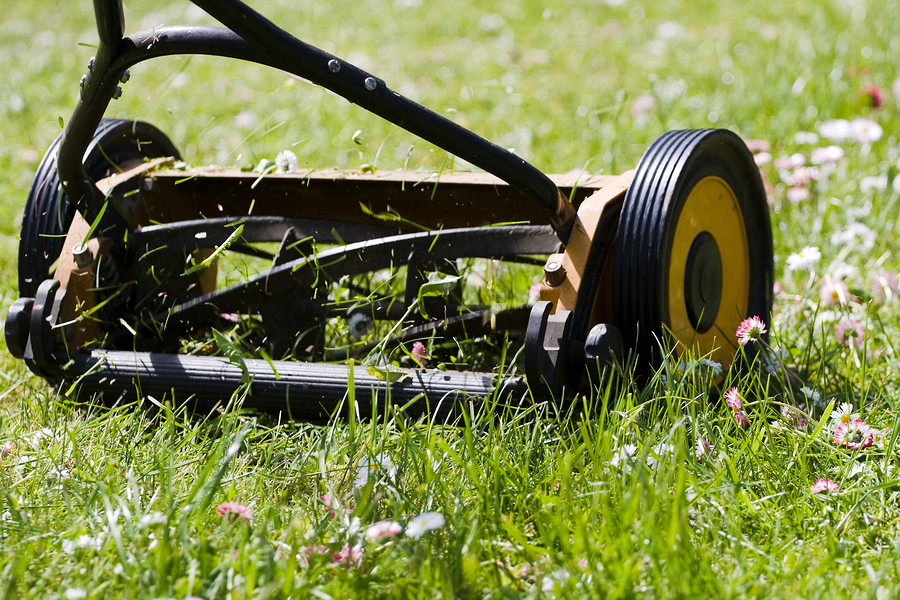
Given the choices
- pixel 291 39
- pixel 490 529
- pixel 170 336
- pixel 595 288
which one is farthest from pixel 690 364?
pixel 170 336

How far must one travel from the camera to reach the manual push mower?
168 cm

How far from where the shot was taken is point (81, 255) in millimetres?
1984

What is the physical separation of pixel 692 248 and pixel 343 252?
2.58 feet

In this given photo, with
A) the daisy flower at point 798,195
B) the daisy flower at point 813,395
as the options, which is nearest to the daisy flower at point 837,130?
the daisy flower at point 798,195

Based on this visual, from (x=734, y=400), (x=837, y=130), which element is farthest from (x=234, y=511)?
(x=837, y=130)

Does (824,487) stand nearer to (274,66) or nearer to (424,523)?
(424,523)

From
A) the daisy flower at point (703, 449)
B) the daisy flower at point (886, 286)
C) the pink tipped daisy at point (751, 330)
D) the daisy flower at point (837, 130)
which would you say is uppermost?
the daisy flower at point (837, 130)

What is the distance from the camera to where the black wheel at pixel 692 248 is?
69.9 inches

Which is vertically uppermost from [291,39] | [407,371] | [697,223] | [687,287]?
[291,39]

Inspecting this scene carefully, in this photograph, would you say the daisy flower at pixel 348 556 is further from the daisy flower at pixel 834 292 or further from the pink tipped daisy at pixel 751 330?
the daisy flower at pixel 834 292

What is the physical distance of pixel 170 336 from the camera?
2182 mm

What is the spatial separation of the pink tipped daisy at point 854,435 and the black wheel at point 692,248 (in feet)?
0.95

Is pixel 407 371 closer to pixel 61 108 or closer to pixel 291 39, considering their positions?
pixel 291 39

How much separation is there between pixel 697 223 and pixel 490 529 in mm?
914
